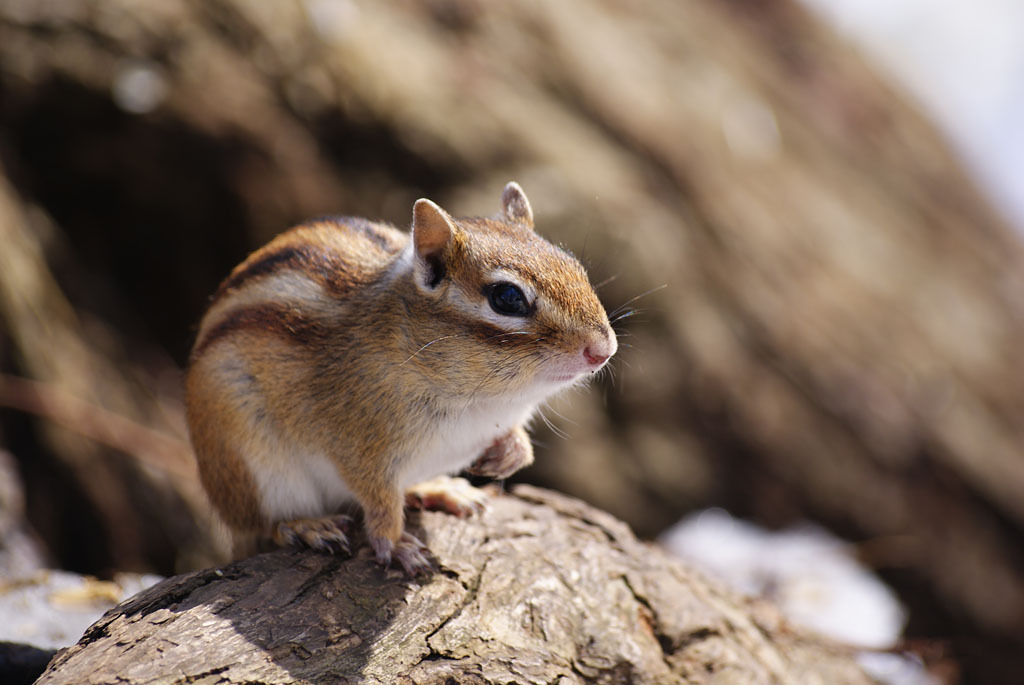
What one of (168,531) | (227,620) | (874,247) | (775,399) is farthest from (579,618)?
(874,247)

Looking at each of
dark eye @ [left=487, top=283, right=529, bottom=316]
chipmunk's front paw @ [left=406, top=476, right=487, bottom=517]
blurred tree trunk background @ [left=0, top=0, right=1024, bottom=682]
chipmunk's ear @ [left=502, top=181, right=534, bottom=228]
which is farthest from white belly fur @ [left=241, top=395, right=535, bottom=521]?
blurred tree trunk background @ [left=0, top=0, right=1024, bottom=682]

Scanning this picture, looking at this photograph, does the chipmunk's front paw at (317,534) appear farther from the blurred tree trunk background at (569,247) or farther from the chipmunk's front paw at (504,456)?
the blurred tree trunk background at (569,247)

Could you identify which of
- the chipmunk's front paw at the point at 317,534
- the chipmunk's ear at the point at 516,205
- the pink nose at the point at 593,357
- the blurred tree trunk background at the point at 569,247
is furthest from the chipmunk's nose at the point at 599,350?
the blurred tree trunk background at the point at 569,247

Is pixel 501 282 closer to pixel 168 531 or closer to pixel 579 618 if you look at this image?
pixel 579 618

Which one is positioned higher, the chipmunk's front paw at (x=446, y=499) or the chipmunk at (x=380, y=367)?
the chipmunk at (x=380, y=367)

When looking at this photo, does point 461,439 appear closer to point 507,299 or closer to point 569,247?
point 507,299
